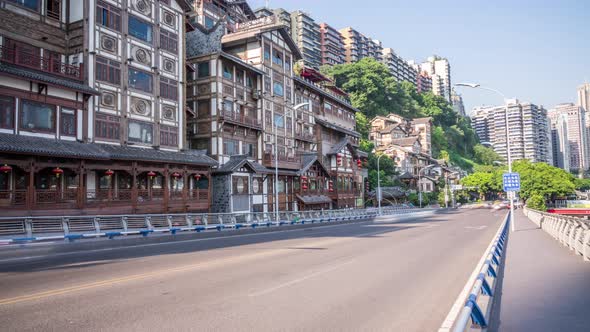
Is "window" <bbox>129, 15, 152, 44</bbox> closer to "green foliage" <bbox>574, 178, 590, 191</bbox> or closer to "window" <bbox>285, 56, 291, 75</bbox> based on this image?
"window" <bbox>285, 56, 291, 75</bbox>

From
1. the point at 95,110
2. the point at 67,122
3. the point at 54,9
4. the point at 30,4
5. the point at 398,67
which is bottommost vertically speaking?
the point at 67,122

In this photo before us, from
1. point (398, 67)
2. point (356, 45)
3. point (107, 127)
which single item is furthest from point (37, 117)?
point (398, 67)

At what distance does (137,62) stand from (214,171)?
1111 centimetres

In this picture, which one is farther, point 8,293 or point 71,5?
point 71,5

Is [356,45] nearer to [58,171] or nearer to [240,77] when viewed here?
[240,77]

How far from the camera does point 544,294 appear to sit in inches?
346

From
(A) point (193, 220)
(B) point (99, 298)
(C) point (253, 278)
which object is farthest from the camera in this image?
(A) point (193, 220)

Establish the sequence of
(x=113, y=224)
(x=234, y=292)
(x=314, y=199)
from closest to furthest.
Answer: (x=234, y=292)
(x=113, y=224)
(x=314, y=199)

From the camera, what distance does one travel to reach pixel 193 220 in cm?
3000

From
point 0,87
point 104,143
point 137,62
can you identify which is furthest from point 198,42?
point 0,87

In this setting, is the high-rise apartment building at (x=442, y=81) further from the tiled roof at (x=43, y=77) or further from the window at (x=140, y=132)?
the tiled roof at (x=43, y=77)

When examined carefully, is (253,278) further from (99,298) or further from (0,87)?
(0,87)

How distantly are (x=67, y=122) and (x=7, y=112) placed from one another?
3.41m

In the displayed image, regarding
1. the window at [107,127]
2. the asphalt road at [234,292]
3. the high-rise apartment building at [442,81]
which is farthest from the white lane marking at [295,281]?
the high-rise apartment building at [442,81]
